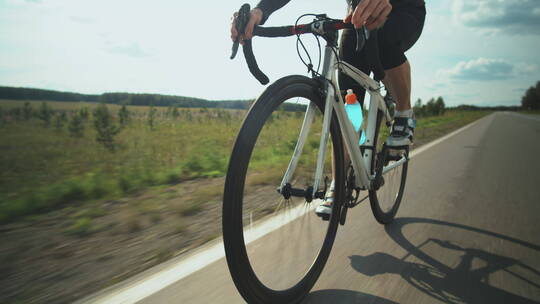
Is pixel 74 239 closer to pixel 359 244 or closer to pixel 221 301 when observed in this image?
pixel 221 301

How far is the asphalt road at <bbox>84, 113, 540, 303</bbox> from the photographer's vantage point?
1651 millimetres

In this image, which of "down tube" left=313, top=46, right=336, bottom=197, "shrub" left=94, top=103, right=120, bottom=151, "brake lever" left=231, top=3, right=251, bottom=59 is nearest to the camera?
"brake lever" left=231, top=3, right=251, bottom=59

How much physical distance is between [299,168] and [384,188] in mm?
1382

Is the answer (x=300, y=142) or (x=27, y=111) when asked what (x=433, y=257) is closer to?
(x=300, y=142)

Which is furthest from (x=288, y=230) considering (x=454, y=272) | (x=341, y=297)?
(x=454, y=272)

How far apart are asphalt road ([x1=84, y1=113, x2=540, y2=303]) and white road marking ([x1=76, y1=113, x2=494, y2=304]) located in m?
0.05

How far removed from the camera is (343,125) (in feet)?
5.95

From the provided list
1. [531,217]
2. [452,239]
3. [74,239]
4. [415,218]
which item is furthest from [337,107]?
[531,217]

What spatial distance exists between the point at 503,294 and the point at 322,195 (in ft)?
3.52

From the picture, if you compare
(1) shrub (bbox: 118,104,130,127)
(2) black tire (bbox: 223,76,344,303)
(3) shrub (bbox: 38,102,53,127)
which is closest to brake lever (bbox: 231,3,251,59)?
(2) black tire (bbox: 223,76,344,303)

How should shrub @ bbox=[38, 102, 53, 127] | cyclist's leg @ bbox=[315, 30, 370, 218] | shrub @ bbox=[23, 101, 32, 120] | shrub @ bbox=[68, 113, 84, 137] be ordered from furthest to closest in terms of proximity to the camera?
shrub @ bbox=[23, 101, 32, 120] → shrub @ bbox=[38, 102, 53, 127] → shrub @ bbox=[68, 113, 84, 137] → cyclist's leg @ bbox=[315, 30, 370, 218]

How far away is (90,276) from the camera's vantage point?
1.75 m

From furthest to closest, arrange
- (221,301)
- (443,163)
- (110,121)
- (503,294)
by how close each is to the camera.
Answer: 1. (110,121)
2. (443,163)
3. (503,294)
4. (221,301)

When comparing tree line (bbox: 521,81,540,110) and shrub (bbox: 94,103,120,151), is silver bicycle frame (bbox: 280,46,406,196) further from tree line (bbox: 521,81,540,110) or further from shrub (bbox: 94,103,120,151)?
tree line (bbox: 521,81,540,110)
